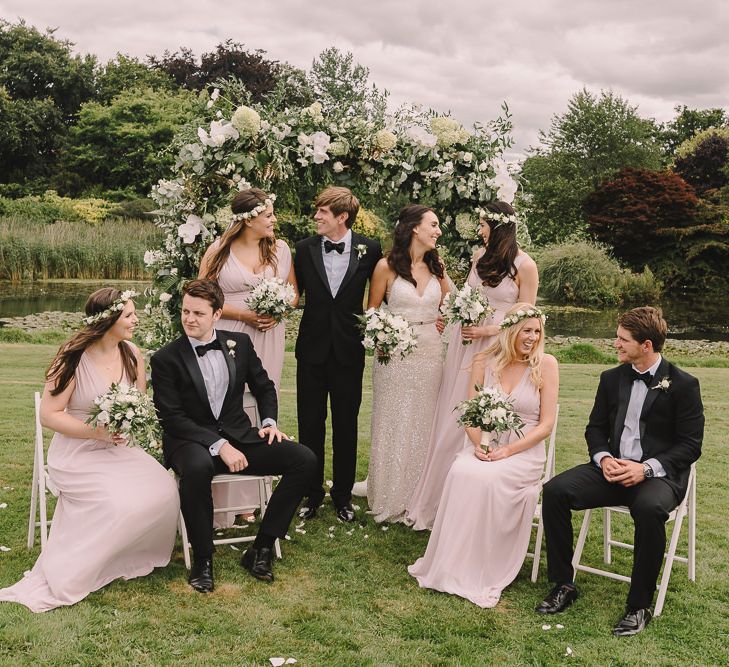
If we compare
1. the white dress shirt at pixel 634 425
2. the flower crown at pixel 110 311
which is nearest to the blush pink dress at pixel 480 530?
the white dress shirt at pixel 634 425

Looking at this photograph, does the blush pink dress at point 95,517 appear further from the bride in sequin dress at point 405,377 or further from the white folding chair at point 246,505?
the bride in sequin dress at point 405,377

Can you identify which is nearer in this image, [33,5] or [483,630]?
[483,630]

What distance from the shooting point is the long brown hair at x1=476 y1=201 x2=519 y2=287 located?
19.2 feet

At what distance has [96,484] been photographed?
4723 mm

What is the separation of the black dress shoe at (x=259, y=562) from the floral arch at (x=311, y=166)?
2.16m

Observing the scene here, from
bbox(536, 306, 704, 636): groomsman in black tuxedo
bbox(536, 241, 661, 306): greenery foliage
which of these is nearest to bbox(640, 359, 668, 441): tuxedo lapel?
bbox(536, 306, 704, 636): groomsman in black tuxedo

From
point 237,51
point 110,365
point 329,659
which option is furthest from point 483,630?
point 237,51

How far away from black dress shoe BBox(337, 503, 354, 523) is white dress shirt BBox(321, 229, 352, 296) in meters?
1.67

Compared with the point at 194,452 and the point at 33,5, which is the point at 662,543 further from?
the point at 33,5

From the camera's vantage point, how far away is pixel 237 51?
39.2 metres

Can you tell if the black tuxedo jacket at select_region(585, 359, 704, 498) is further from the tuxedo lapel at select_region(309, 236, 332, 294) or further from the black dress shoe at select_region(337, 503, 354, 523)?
Result: the tuxedo lapel at select_region(309, 236, 332, 294)

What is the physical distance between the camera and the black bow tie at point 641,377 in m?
4.82

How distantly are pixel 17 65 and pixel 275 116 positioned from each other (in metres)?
35.7

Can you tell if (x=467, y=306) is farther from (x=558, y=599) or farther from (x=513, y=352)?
(x=558, y=599)
